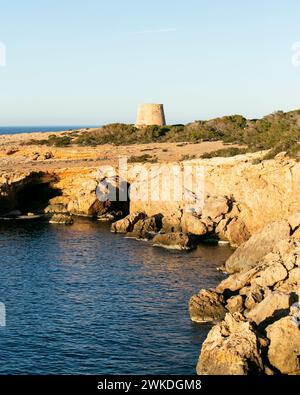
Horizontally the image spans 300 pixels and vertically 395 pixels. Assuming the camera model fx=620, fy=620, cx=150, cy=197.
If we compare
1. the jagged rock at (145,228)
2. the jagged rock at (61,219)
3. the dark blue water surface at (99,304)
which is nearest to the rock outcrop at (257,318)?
the dark blue water surface at (99,304)

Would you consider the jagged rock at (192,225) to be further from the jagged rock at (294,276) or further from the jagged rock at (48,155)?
the jagged rock at (48,155)

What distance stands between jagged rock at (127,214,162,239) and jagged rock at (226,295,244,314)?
2445cm

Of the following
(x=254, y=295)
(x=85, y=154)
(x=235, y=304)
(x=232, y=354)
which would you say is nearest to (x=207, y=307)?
(x=235, y=304)

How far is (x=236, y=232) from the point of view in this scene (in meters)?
59.0

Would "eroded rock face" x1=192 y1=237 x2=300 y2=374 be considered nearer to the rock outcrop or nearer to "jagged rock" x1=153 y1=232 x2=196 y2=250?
the rock outcrop

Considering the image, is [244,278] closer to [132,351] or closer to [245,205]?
[132,351]

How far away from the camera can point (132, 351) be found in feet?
109

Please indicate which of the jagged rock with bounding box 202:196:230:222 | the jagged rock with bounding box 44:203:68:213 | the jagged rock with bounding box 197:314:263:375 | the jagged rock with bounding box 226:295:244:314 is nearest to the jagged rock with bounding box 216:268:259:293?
the jagged rock with bounding box 226:295:244:314

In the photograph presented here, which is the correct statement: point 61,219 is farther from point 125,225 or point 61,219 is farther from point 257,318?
point 257,318

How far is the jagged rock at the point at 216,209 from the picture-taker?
62.1 m

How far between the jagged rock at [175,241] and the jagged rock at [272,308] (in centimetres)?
2247

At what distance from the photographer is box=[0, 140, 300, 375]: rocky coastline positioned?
29953mm

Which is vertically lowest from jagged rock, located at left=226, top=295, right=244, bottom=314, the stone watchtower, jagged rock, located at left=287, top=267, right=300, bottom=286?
jagged rock, located at left=226, top=295, right=244, bottom=314

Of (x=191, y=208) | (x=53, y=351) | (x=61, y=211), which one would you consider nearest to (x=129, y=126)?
(x=61, y=211)
